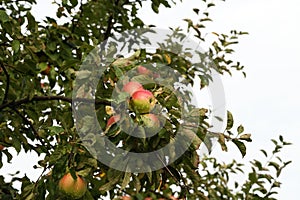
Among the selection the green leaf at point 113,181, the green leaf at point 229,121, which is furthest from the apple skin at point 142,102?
the green leaf at point 229,121

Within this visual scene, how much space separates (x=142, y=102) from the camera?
1869mm

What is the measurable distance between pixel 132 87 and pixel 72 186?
525 millimetres

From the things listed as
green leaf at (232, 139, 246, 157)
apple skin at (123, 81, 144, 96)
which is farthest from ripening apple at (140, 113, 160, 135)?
green leaf at (232, 139, 246, 157)

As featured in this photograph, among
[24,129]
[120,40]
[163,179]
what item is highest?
[120,40]

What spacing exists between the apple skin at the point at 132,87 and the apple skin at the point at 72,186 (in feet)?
1.51

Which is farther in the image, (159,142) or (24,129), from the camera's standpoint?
(24,129)

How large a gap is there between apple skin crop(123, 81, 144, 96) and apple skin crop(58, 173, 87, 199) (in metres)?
0.46

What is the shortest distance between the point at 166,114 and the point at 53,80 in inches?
43.8

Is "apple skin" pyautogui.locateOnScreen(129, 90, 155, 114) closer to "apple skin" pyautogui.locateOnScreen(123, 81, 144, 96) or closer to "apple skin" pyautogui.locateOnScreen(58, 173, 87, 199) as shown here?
"apple skin" pyautogui.locateOnScreen(123, 81, 144, 96)

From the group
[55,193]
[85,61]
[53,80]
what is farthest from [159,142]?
[53,80]

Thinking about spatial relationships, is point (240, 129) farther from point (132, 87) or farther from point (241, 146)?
point (132, 87)

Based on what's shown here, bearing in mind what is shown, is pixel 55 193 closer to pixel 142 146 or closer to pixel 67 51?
pixel 142 146

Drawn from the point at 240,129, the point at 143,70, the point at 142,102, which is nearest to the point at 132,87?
the point at 142,102

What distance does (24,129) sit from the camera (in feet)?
10.8
